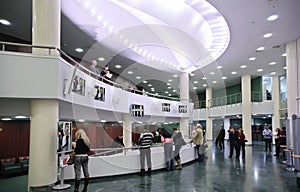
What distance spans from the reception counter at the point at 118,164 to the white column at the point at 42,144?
71cm

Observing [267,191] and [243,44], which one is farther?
[243,44]

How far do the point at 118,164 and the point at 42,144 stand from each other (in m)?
2.33

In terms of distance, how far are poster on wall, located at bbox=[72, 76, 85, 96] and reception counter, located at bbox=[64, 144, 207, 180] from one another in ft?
6.01

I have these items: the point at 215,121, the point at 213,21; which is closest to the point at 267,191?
the point at 213,21

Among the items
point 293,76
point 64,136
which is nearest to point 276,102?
point 293,76

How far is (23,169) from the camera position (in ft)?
28.0

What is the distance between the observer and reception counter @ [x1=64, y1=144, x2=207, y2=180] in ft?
22.9

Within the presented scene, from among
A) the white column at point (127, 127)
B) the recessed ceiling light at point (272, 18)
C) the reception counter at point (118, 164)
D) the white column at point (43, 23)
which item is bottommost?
the reception counter at point (118, 164)

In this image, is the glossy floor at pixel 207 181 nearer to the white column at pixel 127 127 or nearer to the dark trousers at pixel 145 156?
the dark trousers at pixel 145 156

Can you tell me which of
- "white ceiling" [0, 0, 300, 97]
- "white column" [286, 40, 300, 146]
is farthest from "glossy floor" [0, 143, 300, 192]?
"white ceiling" [0, 0, 300, 97]

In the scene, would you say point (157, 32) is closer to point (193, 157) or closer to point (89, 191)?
point (193, 157)

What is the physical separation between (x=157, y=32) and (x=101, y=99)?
4677mm

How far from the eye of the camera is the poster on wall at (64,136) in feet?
20.1

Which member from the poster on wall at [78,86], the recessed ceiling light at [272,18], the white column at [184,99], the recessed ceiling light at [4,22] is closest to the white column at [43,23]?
the poster on wall at [78,86]
